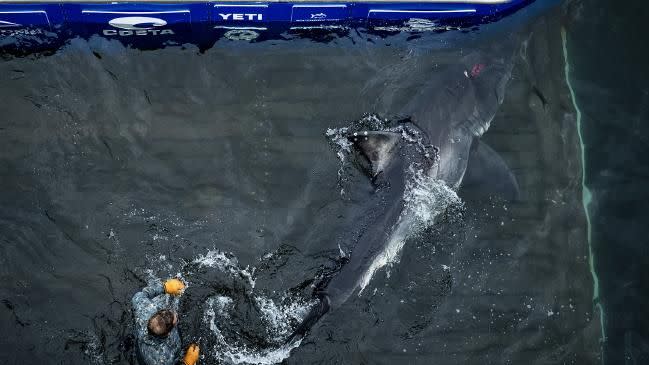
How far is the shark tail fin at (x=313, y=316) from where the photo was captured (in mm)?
5781

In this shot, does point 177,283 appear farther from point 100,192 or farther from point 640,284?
point 640,284

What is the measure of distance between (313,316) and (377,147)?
2013 mm

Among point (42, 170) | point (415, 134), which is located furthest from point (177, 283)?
point (415, 134)

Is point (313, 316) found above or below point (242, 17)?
below

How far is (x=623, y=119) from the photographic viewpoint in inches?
290

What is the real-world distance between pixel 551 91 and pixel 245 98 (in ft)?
13.1

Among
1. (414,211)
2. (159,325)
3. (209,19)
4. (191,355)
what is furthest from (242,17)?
(191,355)

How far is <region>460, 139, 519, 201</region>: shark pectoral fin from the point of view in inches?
270

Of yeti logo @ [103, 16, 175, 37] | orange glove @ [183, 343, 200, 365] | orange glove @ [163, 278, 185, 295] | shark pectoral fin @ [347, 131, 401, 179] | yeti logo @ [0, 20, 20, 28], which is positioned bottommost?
orange glove @ [183, 343, 200, 365]

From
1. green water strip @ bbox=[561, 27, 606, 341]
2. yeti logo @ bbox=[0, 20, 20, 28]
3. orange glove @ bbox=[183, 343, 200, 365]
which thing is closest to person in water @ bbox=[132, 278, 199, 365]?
orange glove @ bbox=[183, 343, 200, 365]

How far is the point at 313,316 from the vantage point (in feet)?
19.0

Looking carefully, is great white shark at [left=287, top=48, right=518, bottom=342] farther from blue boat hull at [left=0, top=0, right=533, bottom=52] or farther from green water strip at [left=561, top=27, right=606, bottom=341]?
green water strip at [left=561, top=27, right=606, bottom=341]

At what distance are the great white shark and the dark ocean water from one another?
18 centimetres

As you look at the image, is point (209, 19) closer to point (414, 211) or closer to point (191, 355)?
point (414, 211)
